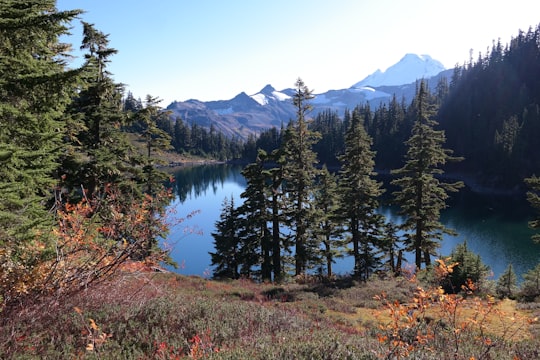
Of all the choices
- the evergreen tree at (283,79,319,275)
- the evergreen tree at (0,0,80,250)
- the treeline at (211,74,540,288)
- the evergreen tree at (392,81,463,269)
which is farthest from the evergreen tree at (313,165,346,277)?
the evergreen tree at (0,0,80,250)

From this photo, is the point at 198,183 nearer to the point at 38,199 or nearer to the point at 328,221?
the point at 328,221

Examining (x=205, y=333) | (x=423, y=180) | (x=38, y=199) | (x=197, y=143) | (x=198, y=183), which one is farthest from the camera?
(x=197, y=143)

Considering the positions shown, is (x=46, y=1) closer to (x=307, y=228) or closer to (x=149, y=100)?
(x=149, y=100)

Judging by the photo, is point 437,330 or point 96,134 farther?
point 96,134

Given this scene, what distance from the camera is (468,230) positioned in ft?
173

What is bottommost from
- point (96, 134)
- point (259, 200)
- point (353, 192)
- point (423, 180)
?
point (259, 200)

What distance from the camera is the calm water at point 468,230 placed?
127 ft

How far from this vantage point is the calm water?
127ft

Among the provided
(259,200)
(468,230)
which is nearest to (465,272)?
(259,200)

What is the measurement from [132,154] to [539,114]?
366ft

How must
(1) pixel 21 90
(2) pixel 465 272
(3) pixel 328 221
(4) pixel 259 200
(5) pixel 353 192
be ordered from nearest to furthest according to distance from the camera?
(1) pixel 21 90
(2) pixel 465 272
(5) pixel 353 192
(4) pixel 259 200
(3) pixel 328 221

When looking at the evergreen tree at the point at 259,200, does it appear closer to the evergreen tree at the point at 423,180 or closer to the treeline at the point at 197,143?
the evergreen tree at the point at 423,180

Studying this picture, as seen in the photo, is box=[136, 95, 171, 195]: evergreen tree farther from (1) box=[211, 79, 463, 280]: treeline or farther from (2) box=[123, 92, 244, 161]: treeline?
(2) box=[123, 92, 244, 161]: treeline

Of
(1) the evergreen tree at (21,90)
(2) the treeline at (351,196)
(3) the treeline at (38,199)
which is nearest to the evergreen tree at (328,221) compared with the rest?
(2) the treeline at (351,196)
